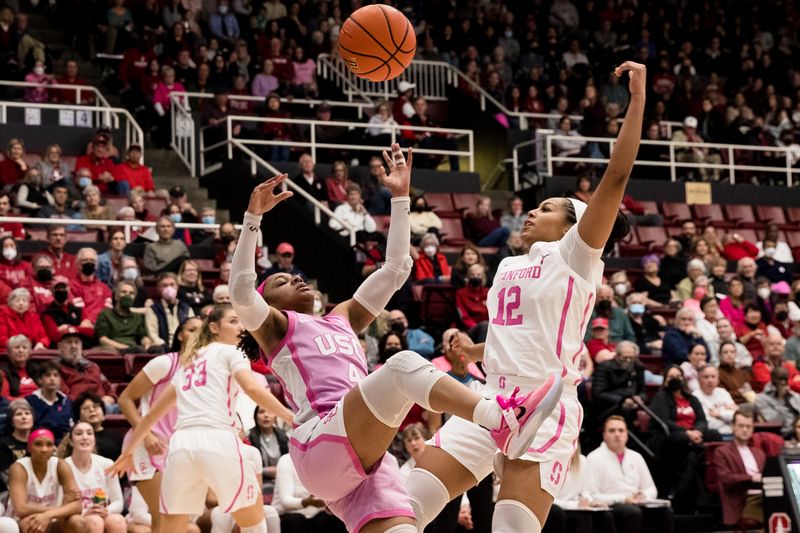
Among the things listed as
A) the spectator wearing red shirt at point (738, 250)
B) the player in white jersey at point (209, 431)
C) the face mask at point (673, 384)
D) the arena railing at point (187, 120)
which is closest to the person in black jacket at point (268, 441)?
the player in white jersey at point (209, 431)

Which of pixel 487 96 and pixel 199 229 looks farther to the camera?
pixel 487 96

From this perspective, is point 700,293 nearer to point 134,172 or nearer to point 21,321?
point 134,172

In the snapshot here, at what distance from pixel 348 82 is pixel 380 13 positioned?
11.9 metres

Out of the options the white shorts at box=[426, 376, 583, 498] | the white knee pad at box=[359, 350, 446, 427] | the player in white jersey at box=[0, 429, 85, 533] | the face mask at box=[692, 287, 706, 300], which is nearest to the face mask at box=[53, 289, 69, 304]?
the player in white jersey at box=[0, 429, 85, 533]

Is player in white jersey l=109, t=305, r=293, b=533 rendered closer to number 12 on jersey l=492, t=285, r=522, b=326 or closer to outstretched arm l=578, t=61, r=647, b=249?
number 12 on jersey l=492, t=285, r=522, b=326

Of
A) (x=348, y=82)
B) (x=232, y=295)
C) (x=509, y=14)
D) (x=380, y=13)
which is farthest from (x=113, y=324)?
(x=509, y=14)

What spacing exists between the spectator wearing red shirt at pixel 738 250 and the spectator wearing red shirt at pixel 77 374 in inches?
366

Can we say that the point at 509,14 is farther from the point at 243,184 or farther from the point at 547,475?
the point at 547,475

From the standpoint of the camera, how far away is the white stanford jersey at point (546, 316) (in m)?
5.69

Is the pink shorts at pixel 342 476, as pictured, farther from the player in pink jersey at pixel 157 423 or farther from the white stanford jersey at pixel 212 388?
the player in pink jersey at pixel 157 423

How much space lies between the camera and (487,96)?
65.9 feet

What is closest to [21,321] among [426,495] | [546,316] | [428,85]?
[426,495]

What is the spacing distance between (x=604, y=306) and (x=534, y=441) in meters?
8.58

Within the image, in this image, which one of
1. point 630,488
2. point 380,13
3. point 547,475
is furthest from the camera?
point 630,488
